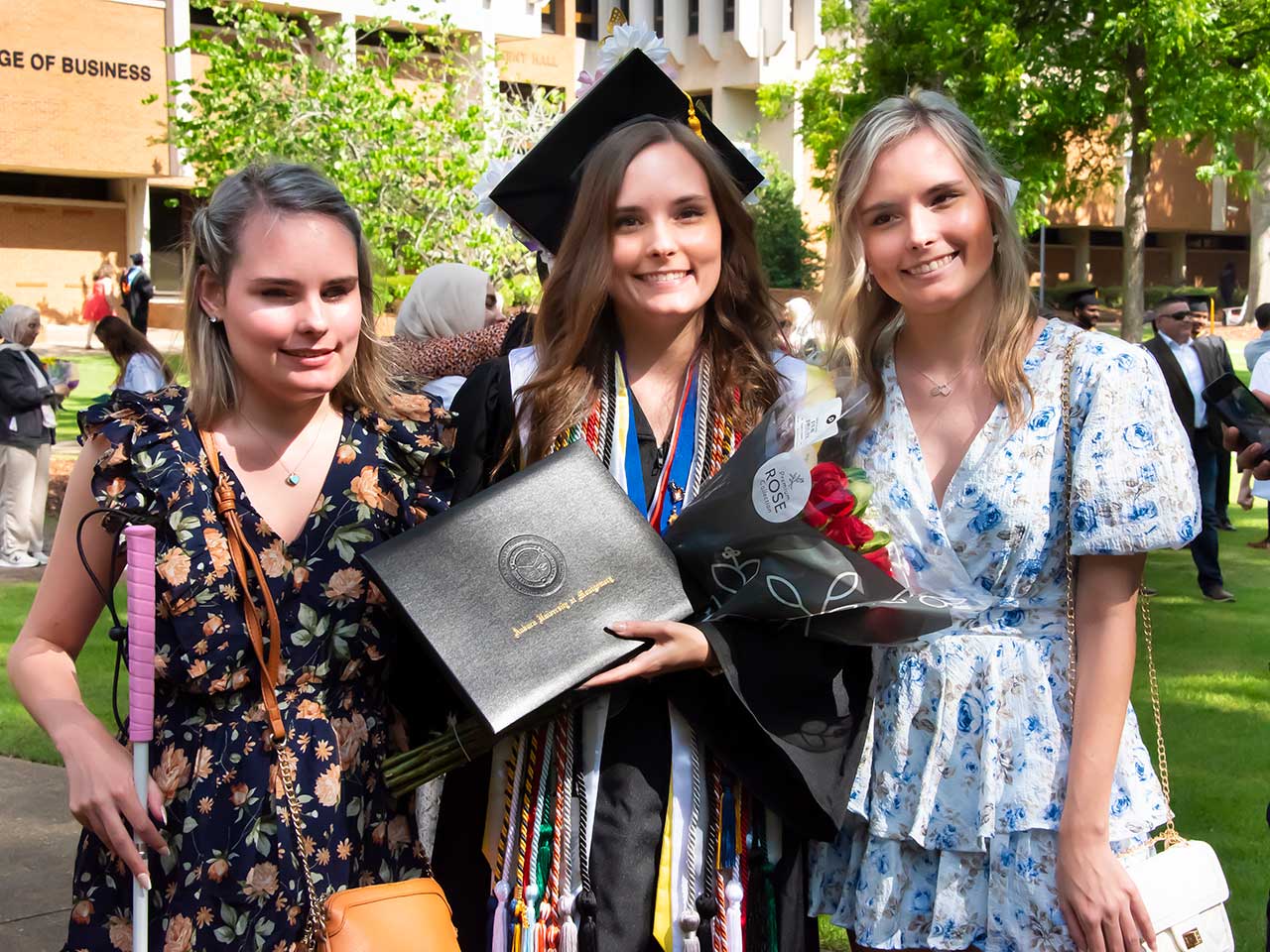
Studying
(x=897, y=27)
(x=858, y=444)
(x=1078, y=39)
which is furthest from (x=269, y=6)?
Answer: (x=858, y=444)

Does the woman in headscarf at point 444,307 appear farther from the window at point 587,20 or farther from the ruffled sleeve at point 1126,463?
the window at point 587,20

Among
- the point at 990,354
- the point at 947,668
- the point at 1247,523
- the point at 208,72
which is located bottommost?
the point at 1247,523

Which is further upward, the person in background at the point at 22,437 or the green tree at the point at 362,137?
the green tree at the point at 362,137

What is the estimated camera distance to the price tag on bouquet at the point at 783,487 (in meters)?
2.38

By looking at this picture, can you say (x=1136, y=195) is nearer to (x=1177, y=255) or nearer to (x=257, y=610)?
(x=257, y=610)

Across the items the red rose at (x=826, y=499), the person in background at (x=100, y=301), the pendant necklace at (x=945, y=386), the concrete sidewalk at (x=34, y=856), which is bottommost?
the concrete sidewalk at (x=34, y=856)

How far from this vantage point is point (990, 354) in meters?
2.60

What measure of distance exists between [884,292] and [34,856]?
3985 mm

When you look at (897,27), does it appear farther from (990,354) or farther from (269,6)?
(990,354)

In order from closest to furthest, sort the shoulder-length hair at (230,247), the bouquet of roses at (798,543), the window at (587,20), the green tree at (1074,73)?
1. the bouquet of roses at (798,543)
2. the shoulder-length hair at (230,247)
3. the green tree at (1074,73)
4. the window at (587,20)

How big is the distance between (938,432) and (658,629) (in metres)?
0.67

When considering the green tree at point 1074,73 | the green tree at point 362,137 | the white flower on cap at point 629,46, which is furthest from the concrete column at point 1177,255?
the white flower on cap at point 629,46

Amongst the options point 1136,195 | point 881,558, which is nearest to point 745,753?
point 881,558

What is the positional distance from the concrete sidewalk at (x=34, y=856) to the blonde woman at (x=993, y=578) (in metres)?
2.95
